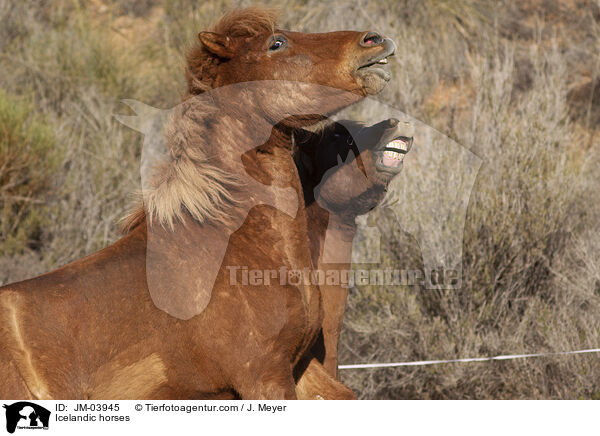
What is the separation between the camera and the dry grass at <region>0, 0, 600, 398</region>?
233 inches

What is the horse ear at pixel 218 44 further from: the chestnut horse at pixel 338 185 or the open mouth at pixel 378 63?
the chestnut horse at pixel 338 185

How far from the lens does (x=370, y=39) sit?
2.75 metres

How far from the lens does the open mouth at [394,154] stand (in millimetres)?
3520

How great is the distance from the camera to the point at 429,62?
9.17 meters

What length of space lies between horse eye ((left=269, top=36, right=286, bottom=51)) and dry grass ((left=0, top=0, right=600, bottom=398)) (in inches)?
20.2

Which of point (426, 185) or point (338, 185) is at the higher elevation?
point (338, 185)

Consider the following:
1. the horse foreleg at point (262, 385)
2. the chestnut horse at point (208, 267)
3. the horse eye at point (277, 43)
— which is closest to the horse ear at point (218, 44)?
the chestnut horse at point (208, 267)

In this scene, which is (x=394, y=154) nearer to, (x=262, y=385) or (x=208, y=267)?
(x=208, y=267)

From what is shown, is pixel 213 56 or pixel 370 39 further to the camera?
pixel 213 56
